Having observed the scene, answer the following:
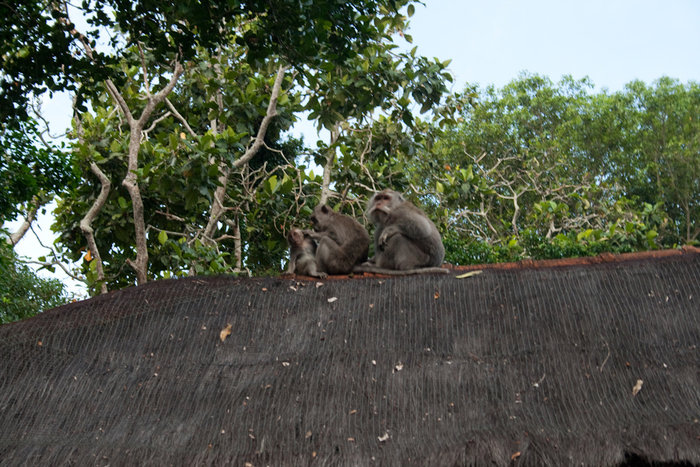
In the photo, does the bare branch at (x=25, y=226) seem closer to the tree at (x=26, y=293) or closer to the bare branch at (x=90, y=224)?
the tree at (x=26, y=293)

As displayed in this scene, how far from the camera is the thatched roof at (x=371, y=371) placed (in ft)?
14.8

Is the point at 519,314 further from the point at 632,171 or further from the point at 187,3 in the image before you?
the point at 632,171

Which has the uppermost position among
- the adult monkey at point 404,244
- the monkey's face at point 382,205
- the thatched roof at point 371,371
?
the monkey's face at point 382,205

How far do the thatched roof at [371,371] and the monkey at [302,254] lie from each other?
1128 millimetres

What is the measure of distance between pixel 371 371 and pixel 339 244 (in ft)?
8.47

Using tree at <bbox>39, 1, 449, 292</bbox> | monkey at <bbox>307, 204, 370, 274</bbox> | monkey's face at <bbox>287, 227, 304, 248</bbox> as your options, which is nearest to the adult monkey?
monkey at <bbox>307, 204, 370, 274</bbox>

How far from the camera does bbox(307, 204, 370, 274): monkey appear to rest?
24.9 ft

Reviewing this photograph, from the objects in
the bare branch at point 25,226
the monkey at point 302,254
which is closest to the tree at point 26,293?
the bare branch at point 25,226

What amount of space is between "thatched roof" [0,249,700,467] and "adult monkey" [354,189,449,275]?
0.77m

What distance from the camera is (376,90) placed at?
10109 millimetres

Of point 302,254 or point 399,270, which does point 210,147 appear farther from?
point 399,270

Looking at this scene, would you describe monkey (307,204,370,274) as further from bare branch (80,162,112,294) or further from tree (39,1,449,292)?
bare branch (80,162,112,294)

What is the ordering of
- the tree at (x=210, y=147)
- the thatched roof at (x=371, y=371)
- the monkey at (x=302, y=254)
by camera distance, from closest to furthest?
the thatched roof at (x=371, y=371)
the monkey at (x=302, y=254)
the tree at (x=210, y=147)

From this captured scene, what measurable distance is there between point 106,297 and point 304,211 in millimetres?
5095
